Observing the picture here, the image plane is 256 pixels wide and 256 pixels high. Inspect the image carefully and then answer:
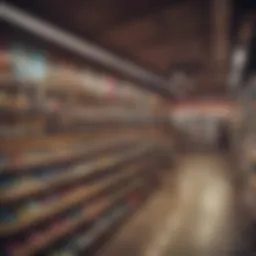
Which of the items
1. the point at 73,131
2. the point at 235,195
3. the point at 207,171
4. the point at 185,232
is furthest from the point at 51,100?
the point at 207,171

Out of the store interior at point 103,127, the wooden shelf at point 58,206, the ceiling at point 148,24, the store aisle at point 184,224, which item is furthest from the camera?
the store aisle at point 184,224

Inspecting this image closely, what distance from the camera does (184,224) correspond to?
15.0 ft

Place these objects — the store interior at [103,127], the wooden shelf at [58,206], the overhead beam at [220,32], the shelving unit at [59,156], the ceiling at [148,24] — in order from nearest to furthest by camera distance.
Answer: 1. the wooden shelf at [58,206]
2. the shelving unit at [59,156]
3. the store interior at [103,127]
4. the ceiling at [148,24]
5. the overhead beam at [220,32]

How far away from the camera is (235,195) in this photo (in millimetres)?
6293

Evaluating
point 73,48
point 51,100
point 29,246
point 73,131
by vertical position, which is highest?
point 73,48

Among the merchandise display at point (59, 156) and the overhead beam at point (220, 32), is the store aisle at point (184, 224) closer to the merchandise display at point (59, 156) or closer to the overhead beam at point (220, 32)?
the merchandise display at point (59, 156)

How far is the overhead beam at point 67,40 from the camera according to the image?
2754 mm

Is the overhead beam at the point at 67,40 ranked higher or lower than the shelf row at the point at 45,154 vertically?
higher

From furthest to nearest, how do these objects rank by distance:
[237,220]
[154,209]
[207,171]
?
[207,171]
[154,209]
[237,220]

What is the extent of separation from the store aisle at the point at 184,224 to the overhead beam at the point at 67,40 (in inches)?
88.8

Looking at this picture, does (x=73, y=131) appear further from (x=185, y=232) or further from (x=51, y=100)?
(x=185, y=232)

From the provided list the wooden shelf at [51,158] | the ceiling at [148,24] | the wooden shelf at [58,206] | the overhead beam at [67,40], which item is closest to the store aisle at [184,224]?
the wooden shelf at [58,206]

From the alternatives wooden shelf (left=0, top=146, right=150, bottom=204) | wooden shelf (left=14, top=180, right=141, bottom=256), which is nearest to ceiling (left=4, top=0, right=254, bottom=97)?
wooden shelf (left=0, top=146, right=150, bottom=204)

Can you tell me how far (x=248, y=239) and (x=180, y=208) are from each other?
157 centimetres
